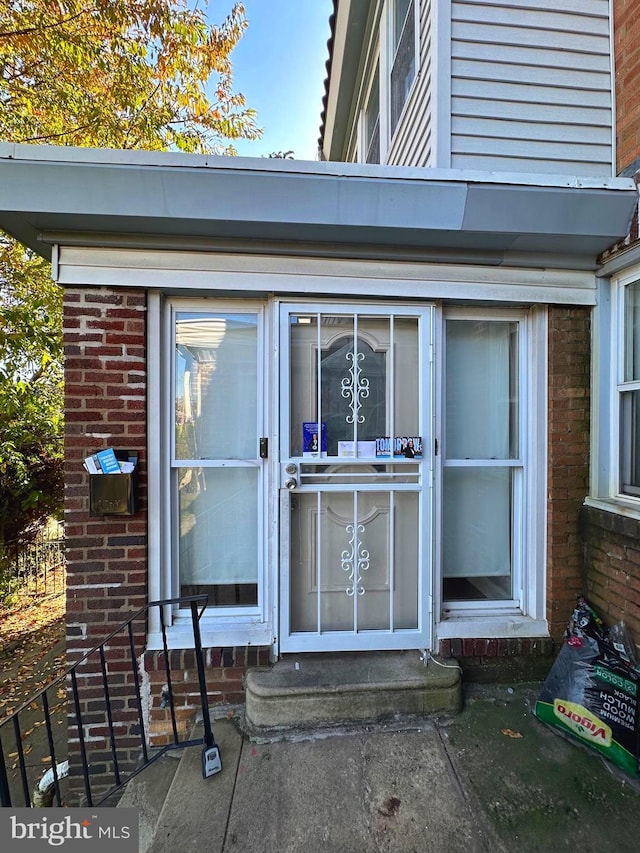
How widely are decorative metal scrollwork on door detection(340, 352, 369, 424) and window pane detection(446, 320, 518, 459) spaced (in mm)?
583

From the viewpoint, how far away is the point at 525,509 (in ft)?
7.97

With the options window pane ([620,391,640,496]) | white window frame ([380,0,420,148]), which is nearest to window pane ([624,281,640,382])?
window pane ([620,391,640,496])

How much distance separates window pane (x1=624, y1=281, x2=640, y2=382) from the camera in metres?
2.24

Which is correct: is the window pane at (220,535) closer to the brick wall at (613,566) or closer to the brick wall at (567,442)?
the brick wall at (567,442)

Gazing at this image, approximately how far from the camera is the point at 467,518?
8.13 feet

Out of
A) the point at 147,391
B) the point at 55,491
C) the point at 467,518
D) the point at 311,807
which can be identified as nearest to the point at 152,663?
the point at 311,807

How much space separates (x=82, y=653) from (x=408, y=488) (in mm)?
2054

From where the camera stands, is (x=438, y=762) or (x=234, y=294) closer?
(x=438, y=762)

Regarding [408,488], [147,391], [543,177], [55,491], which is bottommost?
[55,491]

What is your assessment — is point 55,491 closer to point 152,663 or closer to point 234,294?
point 152,663

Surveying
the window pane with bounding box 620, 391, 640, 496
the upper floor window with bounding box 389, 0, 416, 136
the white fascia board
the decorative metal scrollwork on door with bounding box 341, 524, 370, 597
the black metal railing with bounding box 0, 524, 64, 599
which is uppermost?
the upper floor window with bounding box 389, 0, 416, 136

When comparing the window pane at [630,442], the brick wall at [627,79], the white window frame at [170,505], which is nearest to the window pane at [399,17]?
the brick wall at [627,79]

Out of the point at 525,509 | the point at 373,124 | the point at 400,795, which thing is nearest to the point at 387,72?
the point at 373,124

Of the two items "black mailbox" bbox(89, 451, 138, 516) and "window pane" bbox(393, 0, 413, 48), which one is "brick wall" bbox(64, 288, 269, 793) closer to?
"black mailbox" bbox(89, 451, 138, 516)
